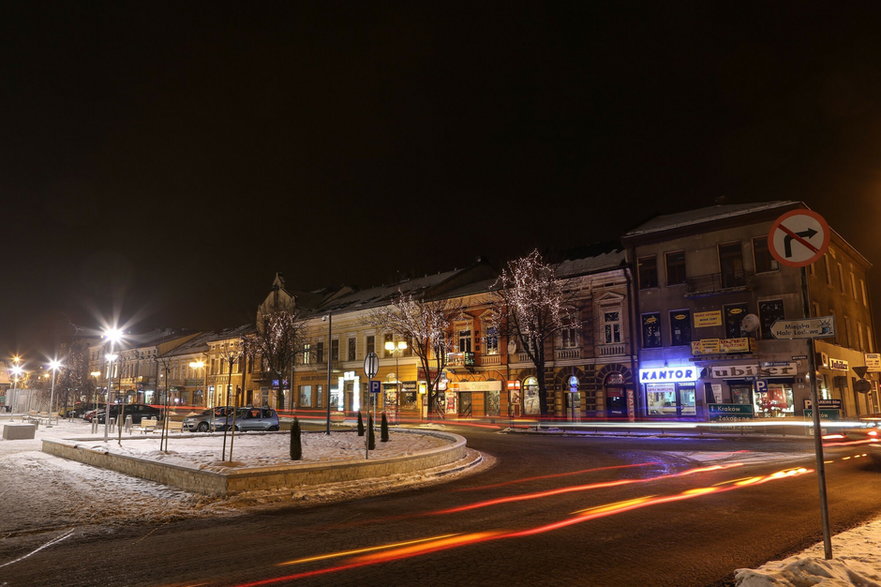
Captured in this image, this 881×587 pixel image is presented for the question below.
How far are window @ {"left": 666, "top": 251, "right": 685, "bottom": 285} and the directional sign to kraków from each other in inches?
1221

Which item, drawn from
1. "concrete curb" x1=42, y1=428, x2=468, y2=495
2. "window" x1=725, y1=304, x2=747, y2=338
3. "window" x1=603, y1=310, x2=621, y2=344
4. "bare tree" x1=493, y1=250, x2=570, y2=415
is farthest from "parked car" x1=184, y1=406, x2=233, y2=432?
"window" x1=725, y1=304, x2=747, y2=338

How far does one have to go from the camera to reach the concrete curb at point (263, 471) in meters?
11.8

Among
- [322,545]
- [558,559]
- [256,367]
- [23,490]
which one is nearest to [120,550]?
[322,545]

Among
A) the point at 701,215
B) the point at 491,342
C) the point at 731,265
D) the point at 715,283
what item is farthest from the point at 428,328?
the point at 731,265

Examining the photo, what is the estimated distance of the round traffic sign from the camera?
6414 millimetres

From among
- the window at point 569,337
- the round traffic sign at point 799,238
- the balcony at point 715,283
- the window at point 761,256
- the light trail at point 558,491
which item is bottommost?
the light trail at point 558,491

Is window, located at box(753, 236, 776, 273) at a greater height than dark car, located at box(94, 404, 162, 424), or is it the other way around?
window, located at box(753, 236, 776, 273)

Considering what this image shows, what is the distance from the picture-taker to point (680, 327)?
116 ft

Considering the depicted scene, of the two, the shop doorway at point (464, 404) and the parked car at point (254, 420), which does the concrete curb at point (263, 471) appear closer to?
the parked car at point (254, 420)

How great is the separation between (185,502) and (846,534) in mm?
11035

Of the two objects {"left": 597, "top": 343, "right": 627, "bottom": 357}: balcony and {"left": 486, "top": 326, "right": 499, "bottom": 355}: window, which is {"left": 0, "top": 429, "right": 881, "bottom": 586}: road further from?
{"left": 486, "top": 326, "right": 499, "bottom": 355}: window

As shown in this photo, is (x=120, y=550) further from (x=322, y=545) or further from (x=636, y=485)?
(x=636, y=485)

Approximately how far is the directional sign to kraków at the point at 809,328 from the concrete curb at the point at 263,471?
382 inches

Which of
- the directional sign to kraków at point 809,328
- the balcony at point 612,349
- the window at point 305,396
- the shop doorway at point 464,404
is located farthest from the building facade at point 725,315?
the window at point 305,396
